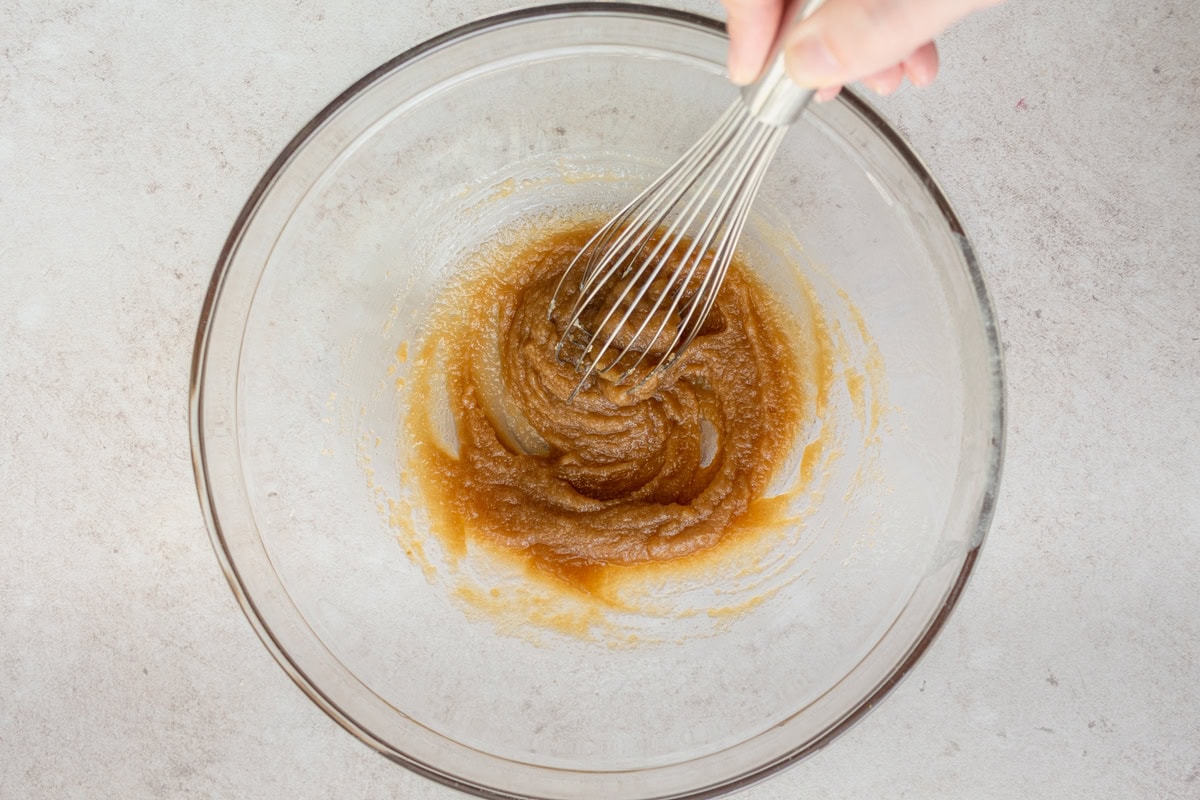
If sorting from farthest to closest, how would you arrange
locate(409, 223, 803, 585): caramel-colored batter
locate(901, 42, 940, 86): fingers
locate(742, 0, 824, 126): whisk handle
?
locate(409, 223, 803, 585): caramel-colored batter
locate(901, 42, 940, 86): fingers
locate(742, 0, 824, 126): whisk handle

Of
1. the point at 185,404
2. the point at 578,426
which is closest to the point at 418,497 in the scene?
the point at 578,426

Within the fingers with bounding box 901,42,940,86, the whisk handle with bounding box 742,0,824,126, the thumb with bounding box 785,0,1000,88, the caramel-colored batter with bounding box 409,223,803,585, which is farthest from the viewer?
the caramel-colored batter with bounding box 409,223,803,585

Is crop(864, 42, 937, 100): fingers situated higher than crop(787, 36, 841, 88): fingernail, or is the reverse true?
crop(864, 42, 937, 100): fingers

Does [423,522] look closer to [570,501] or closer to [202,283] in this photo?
[570,501]

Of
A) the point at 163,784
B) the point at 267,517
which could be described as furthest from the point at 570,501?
the point at 163,784

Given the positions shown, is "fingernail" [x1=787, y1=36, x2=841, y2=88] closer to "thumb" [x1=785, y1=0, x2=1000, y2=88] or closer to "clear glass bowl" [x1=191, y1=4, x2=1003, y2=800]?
"thumb" [x1=785, y1=0, x2=1000, y2=88]

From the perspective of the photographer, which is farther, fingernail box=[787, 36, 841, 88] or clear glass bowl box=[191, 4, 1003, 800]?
clear glass bowl box=[191, 4, 1003, 800]

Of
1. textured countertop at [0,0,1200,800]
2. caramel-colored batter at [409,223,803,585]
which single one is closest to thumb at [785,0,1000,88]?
caramel-colored batter at [409,223,803,585]
